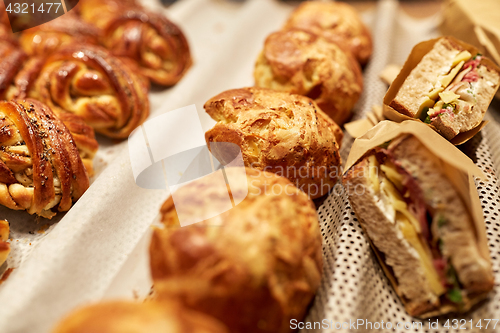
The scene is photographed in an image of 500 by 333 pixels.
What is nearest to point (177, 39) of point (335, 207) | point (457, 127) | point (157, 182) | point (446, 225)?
point (157, 182)

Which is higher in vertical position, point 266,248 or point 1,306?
point 266,248

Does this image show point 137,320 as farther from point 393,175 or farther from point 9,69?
point 9,69

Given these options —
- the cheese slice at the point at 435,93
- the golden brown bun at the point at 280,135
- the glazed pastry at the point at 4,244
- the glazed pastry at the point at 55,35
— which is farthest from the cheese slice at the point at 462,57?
the glazed pastry at the point at 55,35

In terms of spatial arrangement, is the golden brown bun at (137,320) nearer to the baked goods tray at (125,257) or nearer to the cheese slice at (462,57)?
the baked goods tray at (125,257)

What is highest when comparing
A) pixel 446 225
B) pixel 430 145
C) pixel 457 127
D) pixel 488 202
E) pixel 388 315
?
pixel 430 145

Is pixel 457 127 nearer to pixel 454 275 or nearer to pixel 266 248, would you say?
pixel 454 275

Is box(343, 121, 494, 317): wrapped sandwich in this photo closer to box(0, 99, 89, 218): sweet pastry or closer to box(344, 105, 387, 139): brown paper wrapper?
box(344, 105, 387, 139): brown paper wrapper

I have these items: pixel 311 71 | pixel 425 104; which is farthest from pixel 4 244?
pixel 425 104
